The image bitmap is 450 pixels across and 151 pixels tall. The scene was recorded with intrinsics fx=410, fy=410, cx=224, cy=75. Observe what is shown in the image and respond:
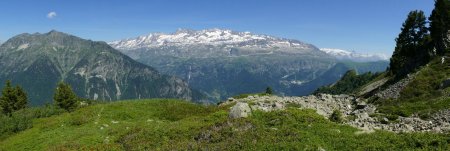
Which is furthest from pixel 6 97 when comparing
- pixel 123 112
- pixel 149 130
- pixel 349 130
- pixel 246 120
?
pixel 349 130

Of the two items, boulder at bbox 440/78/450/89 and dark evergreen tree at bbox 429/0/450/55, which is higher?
dark evergreen tree at bbox 429/0/450/55

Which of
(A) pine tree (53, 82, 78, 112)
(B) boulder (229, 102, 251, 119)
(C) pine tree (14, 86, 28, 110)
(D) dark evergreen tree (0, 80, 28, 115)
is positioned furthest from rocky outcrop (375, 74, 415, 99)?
(C) pine tree (14, 86, 28, 110)

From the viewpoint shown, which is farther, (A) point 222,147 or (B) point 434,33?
(B) point 434,33

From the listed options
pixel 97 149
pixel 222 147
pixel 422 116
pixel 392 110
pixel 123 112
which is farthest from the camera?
pixel 123 112

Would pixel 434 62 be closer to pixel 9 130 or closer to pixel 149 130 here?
pixel 149 130

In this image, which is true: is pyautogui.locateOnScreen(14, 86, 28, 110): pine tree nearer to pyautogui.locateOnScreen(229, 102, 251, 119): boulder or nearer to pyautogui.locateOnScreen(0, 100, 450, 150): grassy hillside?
pyautogui.locateOnScreen(0, 100, 450, 150): grassy hillside

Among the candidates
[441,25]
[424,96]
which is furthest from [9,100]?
[441,25]

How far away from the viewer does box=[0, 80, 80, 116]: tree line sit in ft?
281

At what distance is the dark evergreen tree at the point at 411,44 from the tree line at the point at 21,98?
2807 inches

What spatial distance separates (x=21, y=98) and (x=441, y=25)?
315 feet

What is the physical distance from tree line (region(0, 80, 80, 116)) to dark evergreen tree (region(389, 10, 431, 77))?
7130cm

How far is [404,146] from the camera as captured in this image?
79.6 feet

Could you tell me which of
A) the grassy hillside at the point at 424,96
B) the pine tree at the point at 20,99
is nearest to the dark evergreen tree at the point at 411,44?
the grassy hillside at the point at 424,96

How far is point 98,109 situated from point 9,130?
10853mm
